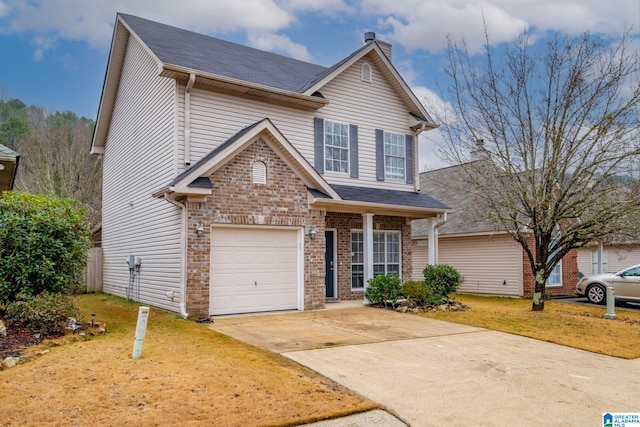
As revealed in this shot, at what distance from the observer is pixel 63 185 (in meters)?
29.0

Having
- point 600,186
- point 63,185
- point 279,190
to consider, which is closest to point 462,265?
point 600,186

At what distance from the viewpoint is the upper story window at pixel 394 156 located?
16344 millimetres

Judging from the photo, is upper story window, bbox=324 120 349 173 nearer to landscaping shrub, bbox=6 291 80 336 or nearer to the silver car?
landscaping shrub, bbox=6 291 80 336

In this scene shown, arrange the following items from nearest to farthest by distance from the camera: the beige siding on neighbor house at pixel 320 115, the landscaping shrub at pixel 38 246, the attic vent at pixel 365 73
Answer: the landscaping shrub at pixel 38 246, the beige siding on neighbor house at pixel 320 115, the attic vent at pixel 365 73

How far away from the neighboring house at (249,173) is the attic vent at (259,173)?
0.03 meters

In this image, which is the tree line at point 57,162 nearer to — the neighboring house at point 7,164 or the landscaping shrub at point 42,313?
the neighboring house at point 7,164

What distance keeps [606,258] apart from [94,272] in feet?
75.9

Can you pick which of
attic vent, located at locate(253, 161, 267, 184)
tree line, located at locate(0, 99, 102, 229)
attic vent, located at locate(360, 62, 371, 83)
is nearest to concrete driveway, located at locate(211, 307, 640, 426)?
attic vent, located at locate(253, 161, 267, 184)

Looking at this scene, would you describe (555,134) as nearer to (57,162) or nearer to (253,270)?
(253,270)

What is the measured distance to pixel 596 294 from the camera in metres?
16.9

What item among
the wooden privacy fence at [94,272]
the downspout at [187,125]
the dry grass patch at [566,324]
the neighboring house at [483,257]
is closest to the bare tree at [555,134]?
the dry grass patch at [566,324]

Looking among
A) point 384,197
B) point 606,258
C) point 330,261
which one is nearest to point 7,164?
point 330,261

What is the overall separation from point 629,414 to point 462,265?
15269 mm

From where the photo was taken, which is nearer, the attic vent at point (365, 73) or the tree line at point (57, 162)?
the attic vent at point (365, 73)
